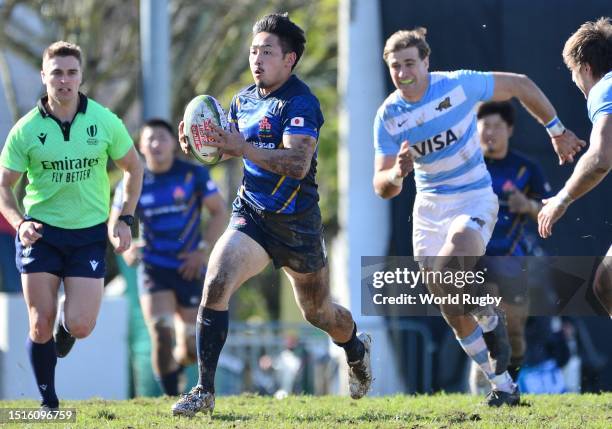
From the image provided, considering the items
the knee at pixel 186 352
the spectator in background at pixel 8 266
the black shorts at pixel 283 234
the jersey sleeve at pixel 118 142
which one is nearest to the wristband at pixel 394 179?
the black shorts at pixel 283 234

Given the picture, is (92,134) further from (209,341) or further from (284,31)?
(209,341)

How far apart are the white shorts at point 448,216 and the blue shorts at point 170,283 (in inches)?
119

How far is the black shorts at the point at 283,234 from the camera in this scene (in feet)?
26.7

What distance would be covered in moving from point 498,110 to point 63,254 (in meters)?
3.98

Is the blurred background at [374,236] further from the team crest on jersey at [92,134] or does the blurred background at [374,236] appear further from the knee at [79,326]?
the team crest on jersey at [92,134]

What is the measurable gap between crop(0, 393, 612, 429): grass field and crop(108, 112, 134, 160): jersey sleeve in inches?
69.1

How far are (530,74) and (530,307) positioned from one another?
2498 millimetres

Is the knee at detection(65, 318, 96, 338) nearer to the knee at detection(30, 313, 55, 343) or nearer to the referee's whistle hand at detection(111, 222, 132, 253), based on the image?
the knee at detection(30, 313, 55, 343)

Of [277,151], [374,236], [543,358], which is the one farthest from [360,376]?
[374,236]

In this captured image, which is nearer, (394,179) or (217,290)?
(217,290)

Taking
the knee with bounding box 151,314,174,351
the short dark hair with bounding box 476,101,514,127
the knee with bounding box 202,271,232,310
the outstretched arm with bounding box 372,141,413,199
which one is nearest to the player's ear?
the outstretched arm with bounding box 372,141,413,199

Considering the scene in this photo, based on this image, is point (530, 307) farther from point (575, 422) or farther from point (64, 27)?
point (64, 27)

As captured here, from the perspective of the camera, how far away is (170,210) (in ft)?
37.9

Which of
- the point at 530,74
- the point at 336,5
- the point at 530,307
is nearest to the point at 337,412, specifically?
the point at 530,307
